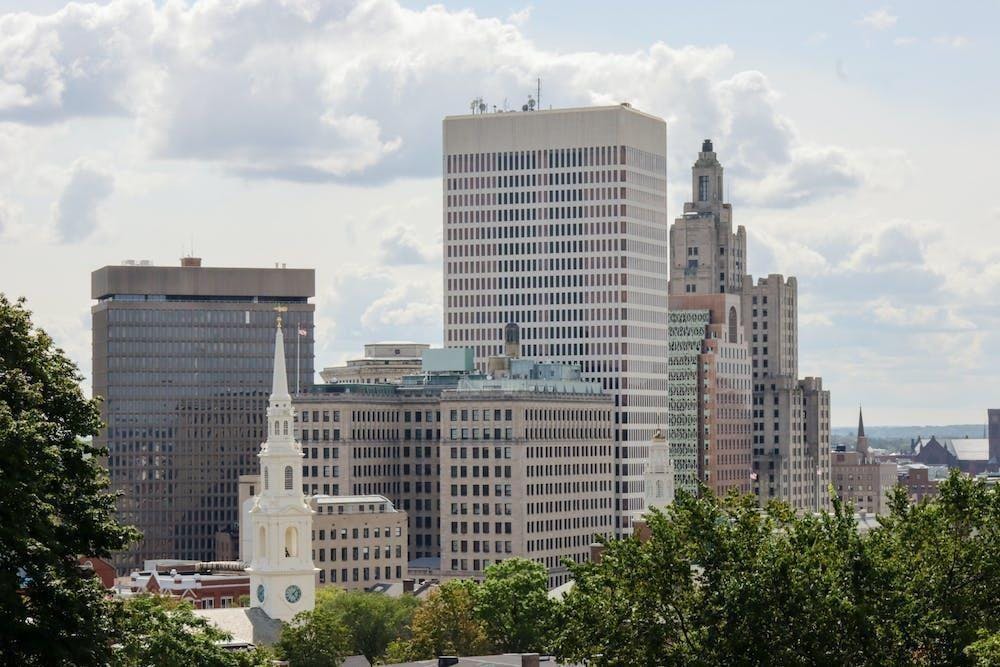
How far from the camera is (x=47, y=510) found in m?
89.0

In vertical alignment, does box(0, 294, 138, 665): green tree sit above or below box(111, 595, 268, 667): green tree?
above

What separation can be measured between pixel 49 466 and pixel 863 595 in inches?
1691

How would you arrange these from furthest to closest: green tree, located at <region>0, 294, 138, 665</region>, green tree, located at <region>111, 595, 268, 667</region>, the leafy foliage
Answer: the leafy foliage, green tree, located at <region>111, 595, 268, 667</region>, green tree, located at <region>0, 294, 138, 665</region>

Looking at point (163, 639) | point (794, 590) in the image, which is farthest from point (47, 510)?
point (794, 590)

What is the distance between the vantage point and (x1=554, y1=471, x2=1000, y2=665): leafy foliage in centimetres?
11588

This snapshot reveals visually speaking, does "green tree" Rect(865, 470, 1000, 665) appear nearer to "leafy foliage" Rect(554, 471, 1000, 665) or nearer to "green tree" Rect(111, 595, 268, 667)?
"leafy foliage" Rect(554, 471, 1000, 665)

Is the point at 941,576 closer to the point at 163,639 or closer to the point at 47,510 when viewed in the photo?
the point at 163,639

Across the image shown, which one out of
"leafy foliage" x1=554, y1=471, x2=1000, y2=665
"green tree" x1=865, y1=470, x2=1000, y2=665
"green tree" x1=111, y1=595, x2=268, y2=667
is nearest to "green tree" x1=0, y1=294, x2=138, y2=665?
"green tree" x1=111, y1=595, x2=268, y2=667

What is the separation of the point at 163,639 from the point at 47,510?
15679 mm

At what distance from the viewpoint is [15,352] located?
92.4 m

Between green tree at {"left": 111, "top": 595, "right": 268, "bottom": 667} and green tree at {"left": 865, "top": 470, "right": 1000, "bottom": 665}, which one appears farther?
green tree at {"left": 865, "top": 470, "right": 1000, "bottom": 665}

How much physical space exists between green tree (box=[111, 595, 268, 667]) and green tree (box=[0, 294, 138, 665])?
12.4ft

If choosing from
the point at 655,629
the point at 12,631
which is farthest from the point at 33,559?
the point at 655,629

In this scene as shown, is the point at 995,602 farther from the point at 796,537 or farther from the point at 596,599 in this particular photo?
the point at 596,599
